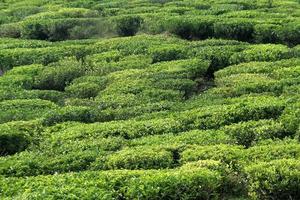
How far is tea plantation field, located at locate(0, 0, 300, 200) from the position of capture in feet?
41.8

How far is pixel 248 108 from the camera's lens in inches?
656

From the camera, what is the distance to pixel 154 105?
745 inches

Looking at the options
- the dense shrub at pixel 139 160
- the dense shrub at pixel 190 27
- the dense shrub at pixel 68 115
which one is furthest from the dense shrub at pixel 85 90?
the dense shrub at pixel 190 27

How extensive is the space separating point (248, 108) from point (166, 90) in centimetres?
451

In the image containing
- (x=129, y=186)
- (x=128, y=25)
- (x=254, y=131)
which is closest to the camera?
(x=129, y=186)

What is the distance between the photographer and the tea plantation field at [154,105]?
12734 mm

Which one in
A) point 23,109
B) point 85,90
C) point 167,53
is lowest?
point 85,90

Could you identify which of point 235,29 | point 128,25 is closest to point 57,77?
point 128,25

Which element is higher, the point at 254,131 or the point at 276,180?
the point at 276,180

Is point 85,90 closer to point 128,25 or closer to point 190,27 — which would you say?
point 190,27

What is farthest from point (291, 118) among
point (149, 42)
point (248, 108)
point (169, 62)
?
point (149, 42)

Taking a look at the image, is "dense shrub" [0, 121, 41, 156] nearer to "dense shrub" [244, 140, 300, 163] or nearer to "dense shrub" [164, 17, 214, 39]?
"dense shrub" [244, 140, 300, 163]

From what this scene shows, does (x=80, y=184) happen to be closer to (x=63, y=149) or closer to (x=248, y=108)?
(x=63, y=149)

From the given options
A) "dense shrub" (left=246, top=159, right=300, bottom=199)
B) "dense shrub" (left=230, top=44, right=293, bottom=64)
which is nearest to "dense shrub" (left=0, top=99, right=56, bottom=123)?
"dense shrub" (left=230, top=44, right=293, bottom=64)
